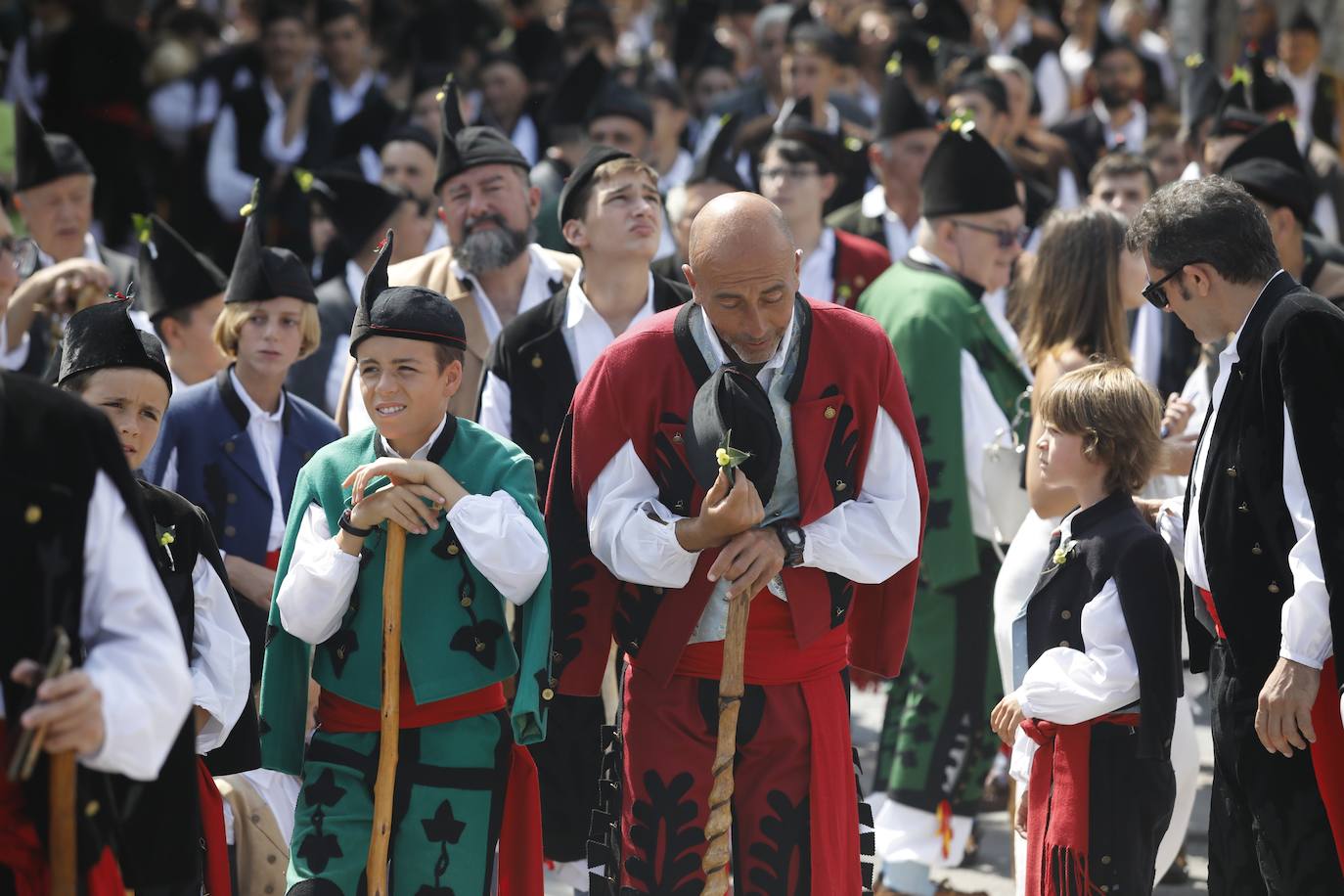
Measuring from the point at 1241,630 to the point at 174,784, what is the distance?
238 centimetres

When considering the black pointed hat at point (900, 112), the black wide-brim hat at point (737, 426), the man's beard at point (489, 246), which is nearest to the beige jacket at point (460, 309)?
the man's beard at point (489, 246)

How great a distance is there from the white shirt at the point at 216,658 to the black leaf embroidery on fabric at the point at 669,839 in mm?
988

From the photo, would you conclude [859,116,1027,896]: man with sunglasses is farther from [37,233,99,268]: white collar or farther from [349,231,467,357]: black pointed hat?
[37,233,99,268]: white collar

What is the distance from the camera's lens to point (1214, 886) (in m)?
4.32

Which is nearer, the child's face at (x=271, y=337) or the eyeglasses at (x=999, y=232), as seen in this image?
the child's face at (x=271, y=337)

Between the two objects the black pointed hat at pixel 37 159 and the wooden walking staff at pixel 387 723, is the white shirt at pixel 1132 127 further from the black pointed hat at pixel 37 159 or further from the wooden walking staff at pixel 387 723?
the wooden walking staff at pixel 387 723

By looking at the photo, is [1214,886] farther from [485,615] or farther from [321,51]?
[321,51]

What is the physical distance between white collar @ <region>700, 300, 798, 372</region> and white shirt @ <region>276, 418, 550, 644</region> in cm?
60

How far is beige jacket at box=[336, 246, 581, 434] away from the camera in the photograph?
233 inches

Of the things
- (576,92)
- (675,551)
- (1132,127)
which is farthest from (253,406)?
(1132,127)

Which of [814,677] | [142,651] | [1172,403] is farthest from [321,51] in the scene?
[142,651]

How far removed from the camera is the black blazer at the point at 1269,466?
395 centimetres

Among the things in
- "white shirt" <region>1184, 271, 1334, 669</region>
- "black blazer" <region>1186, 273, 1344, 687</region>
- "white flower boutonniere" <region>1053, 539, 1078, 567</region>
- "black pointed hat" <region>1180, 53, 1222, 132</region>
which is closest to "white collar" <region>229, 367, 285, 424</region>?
"white flower boutonniere" <region>1053, 539, 1078, 567</region>

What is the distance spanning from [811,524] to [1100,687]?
869mm
